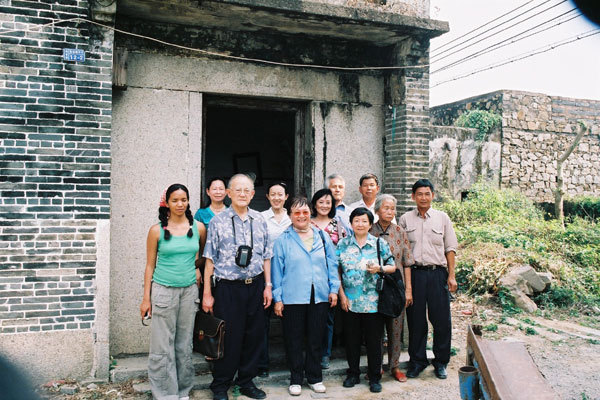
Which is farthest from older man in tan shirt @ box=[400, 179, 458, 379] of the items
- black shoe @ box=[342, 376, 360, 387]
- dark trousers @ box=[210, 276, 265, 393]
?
dark trousers @ box=[210, 276, 265, 393]

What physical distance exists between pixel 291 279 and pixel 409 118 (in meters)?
2.81

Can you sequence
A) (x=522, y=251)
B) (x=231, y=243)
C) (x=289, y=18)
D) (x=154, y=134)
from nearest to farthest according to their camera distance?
(x=231, y=243) → (x=289, y=18) → (x=154, y=134) → (x=522, y=251)

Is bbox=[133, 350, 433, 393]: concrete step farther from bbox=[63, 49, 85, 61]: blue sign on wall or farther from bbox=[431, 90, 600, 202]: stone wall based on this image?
bbox=[431, 90, 600, 202]: stone wall

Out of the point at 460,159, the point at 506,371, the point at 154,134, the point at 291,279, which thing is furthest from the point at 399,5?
the point at 460,159

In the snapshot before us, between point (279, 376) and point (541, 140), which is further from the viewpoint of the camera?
point (541, 140)

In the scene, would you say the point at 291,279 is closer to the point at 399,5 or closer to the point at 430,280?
A: the point at 430,280

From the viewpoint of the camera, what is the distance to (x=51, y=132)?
15.8ft

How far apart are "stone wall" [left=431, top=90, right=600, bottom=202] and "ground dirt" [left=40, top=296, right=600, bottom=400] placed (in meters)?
8.15

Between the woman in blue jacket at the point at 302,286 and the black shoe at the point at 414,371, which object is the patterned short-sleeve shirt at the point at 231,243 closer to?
the woman in blue jacket at the point at 302,286

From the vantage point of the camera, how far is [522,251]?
30.3 feet

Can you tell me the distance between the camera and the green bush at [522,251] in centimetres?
853

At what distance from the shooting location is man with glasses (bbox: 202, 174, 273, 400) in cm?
458

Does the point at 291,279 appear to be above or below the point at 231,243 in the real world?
below

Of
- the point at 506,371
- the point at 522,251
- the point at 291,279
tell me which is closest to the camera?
the point at 506,371
